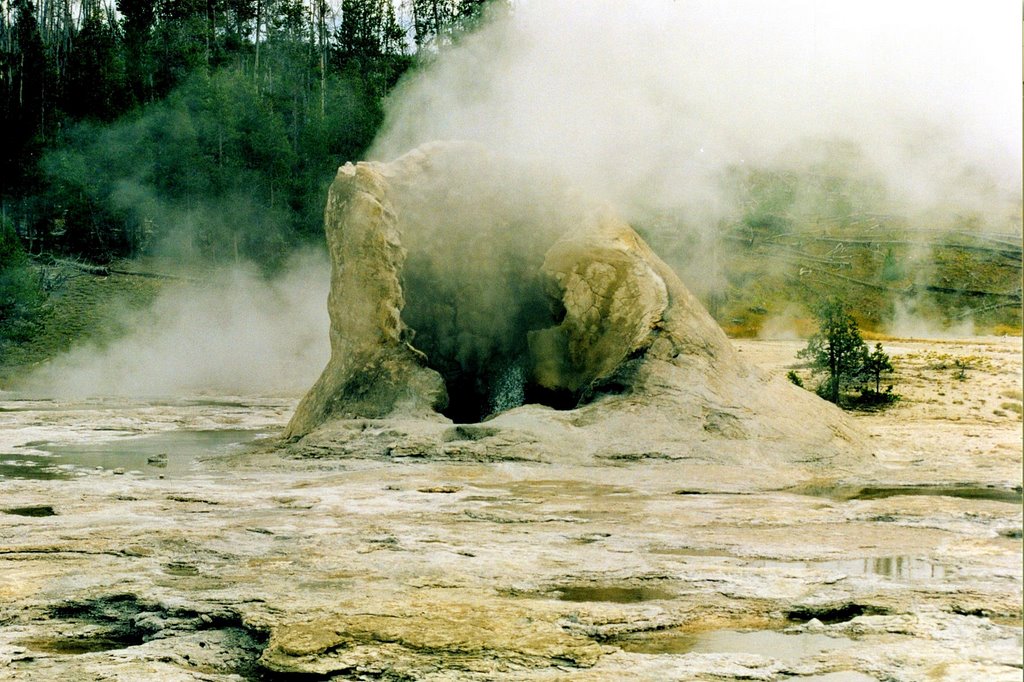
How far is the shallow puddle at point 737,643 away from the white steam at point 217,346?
54.7ft

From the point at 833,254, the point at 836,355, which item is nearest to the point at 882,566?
the point at 836,355

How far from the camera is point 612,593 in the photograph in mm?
4535

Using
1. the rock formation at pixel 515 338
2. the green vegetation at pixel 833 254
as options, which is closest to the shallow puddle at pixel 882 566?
the rock formation at pixel 515 338

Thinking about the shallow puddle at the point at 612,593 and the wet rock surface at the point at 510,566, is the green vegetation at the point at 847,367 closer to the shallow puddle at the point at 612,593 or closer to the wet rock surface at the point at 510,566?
the wet rock surface at the point at 510,566

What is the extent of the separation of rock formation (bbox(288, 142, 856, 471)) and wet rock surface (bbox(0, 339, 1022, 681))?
163mm

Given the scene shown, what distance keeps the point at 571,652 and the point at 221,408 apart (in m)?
13.5

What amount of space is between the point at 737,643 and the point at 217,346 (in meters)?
21.3

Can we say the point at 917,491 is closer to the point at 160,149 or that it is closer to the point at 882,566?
the point at 882,566

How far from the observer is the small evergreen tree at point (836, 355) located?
45.6 ft

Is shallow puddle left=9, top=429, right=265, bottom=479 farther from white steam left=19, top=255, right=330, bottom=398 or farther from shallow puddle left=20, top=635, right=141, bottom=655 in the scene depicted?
white steam left=19, top=255, right=330, bottom=398

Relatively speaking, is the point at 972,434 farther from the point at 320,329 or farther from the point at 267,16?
the point at 267,16

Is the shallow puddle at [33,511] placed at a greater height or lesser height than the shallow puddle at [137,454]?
greater

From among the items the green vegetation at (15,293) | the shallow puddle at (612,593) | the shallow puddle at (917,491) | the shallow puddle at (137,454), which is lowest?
the shallow puddle at (137,454)

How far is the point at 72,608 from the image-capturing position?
4.40m
